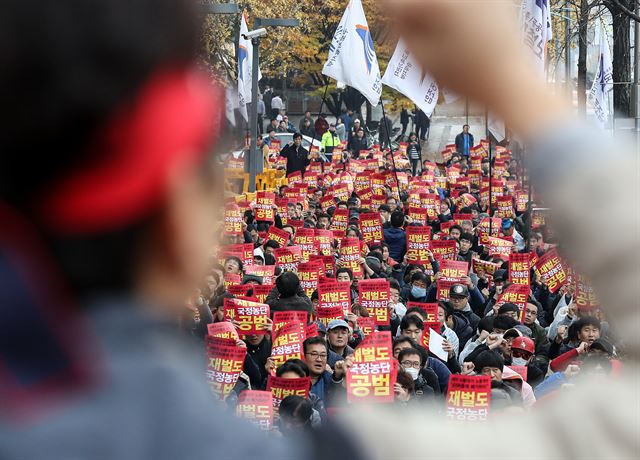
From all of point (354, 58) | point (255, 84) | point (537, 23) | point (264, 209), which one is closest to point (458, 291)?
point (537, 23)

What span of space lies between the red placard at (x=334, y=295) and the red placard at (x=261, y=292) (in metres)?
0.56

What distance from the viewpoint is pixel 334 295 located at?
12117 millimetres

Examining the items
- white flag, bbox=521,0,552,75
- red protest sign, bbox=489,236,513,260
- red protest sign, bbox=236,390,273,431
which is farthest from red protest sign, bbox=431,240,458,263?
red protest sign, bbox=236,390,273,431

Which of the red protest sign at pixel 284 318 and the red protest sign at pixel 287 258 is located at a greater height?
the red protest sign at pixel 287 258

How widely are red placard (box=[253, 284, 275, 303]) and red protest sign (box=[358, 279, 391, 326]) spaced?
0.92m

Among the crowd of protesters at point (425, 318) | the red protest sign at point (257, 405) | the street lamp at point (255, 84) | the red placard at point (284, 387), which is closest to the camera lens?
the red protest sign at point (257, 405)

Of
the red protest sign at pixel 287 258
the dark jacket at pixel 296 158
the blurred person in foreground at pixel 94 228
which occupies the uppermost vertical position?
the dark jacket at pixel 296 158

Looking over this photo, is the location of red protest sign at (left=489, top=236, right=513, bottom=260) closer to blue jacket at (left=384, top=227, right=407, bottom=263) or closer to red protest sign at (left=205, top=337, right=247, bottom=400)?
blue jacket at (left=384, top=227, right=407, bottom=263)

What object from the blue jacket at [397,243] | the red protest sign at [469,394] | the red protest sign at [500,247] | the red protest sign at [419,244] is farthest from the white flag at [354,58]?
the red protest sign at [469,394]

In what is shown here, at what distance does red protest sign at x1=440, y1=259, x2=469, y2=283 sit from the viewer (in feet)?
46.3

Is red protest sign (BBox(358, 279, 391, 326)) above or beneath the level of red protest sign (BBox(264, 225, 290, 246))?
beneath

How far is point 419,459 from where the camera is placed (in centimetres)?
114

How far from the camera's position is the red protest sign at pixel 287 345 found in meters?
9.12

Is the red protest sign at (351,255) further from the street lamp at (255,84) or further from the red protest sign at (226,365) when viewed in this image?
the street lamp at (255,84)
